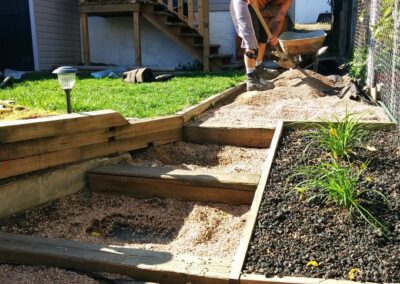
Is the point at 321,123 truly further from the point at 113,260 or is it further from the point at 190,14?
the point at 190,14

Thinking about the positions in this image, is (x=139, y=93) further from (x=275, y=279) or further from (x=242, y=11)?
(x=275, y=279)

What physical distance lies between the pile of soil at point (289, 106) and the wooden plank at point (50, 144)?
1.17 metres

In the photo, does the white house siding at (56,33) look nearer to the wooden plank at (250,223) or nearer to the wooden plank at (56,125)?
the wooden plank at (56,125)

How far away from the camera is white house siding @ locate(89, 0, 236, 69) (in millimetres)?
10828

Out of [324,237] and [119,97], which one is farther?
[119,97]

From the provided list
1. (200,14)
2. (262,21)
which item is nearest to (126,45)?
(200,14)

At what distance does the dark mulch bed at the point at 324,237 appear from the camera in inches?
77.0

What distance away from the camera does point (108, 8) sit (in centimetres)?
997

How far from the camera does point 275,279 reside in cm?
190

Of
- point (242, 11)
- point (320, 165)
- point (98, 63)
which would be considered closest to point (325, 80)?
point (242, 11)

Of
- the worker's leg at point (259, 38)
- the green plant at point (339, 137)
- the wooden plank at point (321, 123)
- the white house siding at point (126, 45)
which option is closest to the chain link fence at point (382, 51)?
the wooden plank at point (321, 123)

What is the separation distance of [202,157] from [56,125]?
1.28 metres

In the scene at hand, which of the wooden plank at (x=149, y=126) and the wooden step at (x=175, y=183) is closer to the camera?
the wooden step at (x=175, y=183)

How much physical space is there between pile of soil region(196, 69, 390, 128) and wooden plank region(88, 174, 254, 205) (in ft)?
3.78
